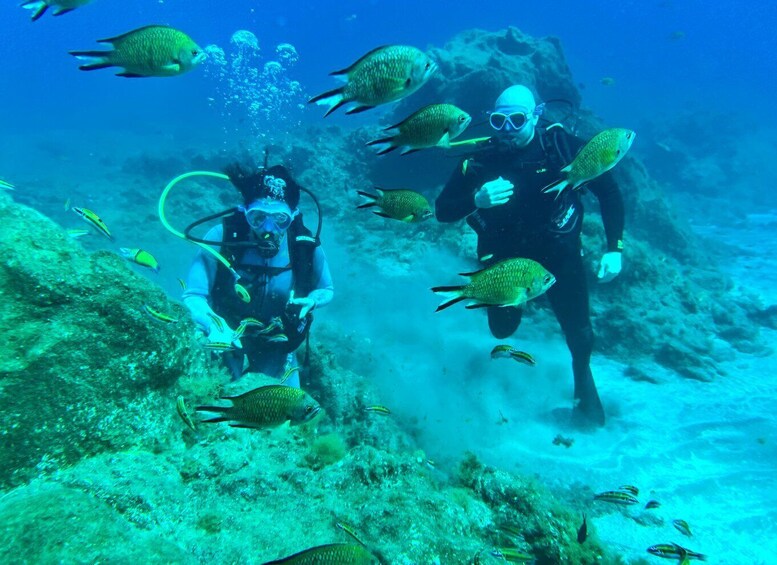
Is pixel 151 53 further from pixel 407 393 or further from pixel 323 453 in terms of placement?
pixel 407 393

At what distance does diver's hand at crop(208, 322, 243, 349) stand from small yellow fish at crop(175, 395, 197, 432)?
1.22 m

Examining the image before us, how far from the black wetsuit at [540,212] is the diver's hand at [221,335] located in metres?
3.17

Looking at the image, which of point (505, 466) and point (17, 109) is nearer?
point (505, 466)

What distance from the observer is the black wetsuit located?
5.38 metres

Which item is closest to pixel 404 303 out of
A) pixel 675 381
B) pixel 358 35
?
pixel 675 381

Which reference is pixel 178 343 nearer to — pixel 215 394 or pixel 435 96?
pixel 215 394

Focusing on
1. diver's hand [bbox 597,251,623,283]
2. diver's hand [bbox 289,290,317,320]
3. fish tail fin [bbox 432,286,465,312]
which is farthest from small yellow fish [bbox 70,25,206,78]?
diver's hand [bbox 597,251,623,283]

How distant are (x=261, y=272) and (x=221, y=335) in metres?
1.12

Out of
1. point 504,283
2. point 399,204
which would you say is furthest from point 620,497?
point 399,204

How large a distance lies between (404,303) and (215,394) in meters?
5.92

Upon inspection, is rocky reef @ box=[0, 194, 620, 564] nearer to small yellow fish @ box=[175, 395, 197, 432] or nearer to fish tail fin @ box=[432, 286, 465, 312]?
small yellow fish @ box=[175, 395, 197, 432]

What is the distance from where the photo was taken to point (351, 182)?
1720cm

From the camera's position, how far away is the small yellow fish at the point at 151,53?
221cm

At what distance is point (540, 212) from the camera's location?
5492 millimetres
